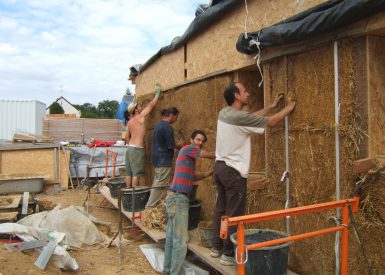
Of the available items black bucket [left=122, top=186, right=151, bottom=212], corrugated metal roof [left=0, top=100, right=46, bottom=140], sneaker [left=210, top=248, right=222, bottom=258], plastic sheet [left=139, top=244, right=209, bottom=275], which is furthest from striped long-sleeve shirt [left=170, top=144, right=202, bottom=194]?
corrugated metal roof [left=0, top=100, right=46, bottom=140]

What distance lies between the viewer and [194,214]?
600 cm

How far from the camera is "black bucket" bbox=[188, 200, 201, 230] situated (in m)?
5.92

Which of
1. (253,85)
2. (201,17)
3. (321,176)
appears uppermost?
(201,17)

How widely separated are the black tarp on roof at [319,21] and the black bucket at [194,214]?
2.64 meters

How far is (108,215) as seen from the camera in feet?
32.3

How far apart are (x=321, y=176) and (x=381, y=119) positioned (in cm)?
81

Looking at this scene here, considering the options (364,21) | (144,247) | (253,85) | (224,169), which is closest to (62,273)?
(144,247)

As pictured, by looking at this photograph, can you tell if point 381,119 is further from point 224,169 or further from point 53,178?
point 53,178

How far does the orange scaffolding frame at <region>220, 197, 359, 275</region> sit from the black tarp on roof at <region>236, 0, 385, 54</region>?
155cm

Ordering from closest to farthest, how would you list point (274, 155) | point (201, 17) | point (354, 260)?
point (354, 260), point (274, 155), point (201, 17)

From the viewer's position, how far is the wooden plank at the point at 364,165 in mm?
3424

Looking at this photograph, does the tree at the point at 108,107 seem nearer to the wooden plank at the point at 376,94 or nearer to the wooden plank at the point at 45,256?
the wooden plank at the point at 45,256

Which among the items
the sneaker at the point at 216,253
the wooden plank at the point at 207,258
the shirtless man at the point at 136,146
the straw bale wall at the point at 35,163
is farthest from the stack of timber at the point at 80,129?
→ the sneaker at the point at 216,253

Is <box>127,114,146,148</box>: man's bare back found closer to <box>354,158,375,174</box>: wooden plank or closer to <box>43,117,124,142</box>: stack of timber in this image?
<box>354,158,375,174</box>: wooden plank
